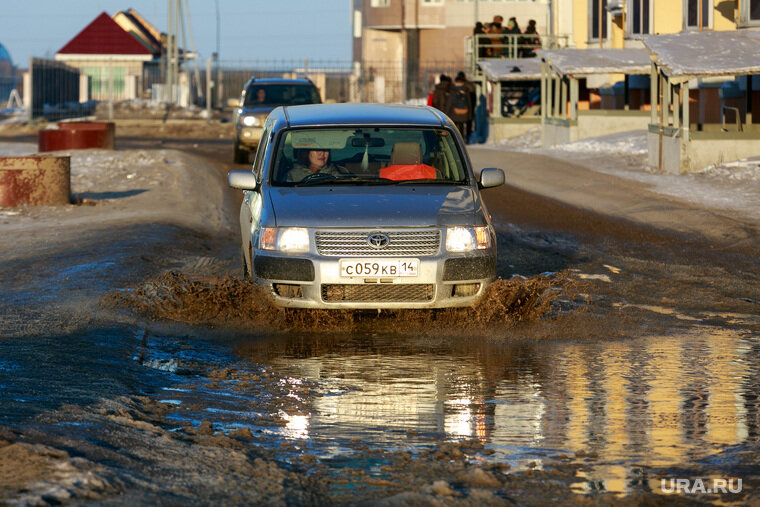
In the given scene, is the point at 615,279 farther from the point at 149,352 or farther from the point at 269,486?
the point at 269,486

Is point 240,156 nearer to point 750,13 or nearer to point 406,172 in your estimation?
point 750,13

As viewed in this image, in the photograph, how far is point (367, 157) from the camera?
9.77 meters

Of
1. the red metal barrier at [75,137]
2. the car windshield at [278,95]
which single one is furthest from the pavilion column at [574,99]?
the red metal barrier at [75,137]

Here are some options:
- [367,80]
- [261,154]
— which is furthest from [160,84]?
[261,154]

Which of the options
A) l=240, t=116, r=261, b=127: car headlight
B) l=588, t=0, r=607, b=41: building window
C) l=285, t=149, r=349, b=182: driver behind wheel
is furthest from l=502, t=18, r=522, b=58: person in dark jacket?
l=285, t=149, r=349, b=182: driver behind wheel

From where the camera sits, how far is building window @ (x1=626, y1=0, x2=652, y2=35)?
118 ft

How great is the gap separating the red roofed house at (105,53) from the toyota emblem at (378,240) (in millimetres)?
64532

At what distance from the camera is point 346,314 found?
30.9 ft

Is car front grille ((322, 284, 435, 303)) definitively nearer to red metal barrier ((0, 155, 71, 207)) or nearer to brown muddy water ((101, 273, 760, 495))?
brown muddy water ((101, 273, 760, 495))

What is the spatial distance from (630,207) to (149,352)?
38.6 feet

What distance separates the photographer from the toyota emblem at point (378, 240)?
8.65m

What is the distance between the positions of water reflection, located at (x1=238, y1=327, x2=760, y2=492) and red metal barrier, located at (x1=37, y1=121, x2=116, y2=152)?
2295 cm

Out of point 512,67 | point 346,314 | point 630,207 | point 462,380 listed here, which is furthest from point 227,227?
point 512,67

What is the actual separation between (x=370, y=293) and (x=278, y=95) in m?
18.9
